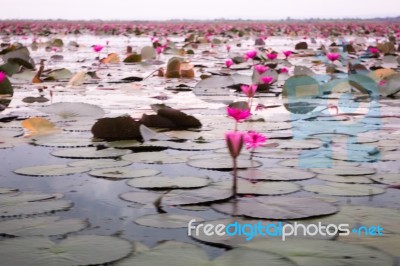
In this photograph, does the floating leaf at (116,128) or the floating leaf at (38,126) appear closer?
the floating leaf at (116,128)

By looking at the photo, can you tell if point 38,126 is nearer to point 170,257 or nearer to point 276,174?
point 276,174

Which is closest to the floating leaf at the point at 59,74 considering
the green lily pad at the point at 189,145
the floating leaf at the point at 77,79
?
the floating leaf at the point at 77,79

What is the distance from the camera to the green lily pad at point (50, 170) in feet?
5.18

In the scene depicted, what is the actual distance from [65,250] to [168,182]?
0.51m

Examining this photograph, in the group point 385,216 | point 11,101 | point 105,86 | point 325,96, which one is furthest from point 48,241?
point 105,86

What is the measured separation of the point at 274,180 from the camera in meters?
1.52

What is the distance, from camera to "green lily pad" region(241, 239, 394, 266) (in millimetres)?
962

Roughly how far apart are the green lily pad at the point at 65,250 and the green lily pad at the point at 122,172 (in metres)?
0.49

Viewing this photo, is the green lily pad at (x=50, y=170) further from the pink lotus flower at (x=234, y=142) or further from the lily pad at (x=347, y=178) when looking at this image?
the lily pad at (x=347, y=178)

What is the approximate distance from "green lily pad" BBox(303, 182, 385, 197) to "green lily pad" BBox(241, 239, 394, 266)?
1.22 ft

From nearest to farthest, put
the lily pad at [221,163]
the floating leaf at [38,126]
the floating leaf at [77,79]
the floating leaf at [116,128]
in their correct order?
the lily pad at [221,163] < the floating leaf at [116,128] < the floating leaf at [38,126] < the floating leaf at [77,79]

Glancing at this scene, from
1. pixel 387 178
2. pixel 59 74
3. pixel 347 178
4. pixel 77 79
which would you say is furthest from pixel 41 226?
pixel 59 74

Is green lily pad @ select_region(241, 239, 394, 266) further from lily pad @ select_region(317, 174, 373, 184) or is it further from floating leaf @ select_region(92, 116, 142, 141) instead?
floating leaf @ select_region(92, 116, 142, 141)

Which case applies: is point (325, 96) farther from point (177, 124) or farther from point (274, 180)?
point (274, 180)
